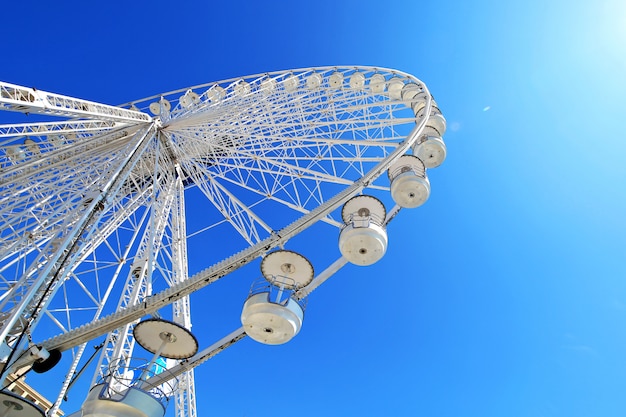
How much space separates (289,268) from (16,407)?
15.5ft

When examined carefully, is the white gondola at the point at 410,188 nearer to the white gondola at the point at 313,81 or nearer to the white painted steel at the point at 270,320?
the white painted steel at the point at 270,320

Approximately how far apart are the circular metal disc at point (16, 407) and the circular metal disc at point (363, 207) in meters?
6.11

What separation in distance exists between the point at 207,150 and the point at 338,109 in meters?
4.82

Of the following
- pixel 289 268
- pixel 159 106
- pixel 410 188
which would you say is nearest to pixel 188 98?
pixel 159 106

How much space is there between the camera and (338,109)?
1561 cm

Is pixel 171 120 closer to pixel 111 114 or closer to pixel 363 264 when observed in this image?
pixel 111 114

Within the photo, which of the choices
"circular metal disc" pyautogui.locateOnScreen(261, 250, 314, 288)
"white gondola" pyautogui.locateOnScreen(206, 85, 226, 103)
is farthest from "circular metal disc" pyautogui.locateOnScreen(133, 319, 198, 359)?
"white gondola" pyautogui.locateOnScreen(206, 85, 226, 103)

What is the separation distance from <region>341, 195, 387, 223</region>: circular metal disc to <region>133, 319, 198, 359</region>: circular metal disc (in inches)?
152

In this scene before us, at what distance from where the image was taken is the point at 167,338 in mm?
7730

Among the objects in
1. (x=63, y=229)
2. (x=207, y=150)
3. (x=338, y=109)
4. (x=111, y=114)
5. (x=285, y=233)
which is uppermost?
(x=338, y=109)

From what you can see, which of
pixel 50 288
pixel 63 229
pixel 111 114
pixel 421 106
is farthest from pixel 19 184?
pixel 421 106

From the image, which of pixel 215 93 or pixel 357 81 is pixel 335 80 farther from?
pixel 215 93

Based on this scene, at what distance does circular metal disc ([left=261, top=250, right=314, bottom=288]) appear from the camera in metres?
8.73

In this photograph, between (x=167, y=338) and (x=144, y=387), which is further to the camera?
(x=167, y=338)
